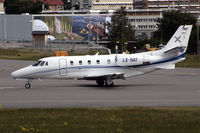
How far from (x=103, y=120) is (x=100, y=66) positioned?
51.0ft

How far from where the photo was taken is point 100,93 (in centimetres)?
3198

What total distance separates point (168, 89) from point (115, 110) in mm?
11084

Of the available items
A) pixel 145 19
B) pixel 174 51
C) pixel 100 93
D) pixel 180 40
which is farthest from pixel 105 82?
pixel 145 19

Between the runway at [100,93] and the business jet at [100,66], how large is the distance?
2.97ft

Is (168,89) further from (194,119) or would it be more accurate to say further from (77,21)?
(77,21)

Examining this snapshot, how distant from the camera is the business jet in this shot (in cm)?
3569

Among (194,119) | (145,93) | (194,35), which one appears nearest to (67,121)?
(194,119)

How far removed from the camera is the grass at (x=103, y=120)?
18562 millimetres

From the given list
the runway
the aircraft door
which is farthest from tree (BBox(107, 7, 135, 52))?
the aircraft door

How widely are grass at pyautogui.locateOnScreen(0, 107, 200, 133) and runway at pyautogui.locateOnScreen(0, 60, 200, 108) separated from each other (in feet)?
9.17

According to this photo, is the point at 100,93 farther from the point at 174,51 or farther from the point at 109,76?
the point at 174,51

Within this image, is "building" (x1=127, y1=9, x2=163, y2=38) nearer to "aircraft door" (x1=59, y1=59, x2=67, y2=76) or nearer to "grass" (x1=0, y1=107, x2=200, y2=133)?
"aircraft door" (x1=59, y1=59, x2=67, y2=76)

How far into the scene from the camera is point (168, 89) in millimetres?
34250

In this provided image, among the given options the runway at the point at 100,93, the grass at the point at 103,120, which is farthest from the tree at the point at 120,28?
the grass at the point at 103,120
